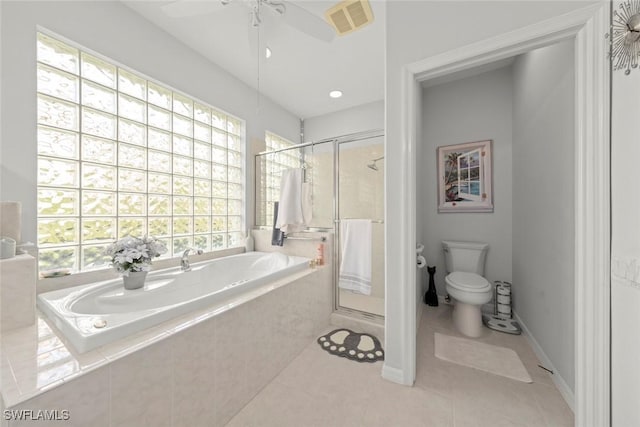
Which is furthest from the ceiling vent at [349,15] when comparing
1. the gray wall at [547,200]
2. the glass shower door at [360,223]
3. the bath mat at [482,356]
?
the bath mat at [482,356]

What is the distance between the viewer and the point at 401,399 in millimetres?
1339

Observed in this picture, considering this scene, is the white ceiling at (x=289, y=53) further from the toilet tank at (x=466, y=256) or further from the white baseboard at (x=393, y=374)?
the white baseboard at (x=393, y=374)

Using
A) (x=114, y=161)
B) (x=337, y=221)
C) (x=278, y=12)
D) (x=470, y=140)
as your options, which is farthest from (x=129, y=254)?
(x=470, y=140)

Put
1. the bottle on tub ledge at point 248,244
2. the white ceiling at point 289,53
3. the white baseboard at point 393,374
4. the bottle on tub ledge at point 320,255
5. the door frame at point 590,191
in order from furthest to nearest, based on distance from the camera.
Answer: the bottle on tub ledge at point 248,244, the bottle on tub ledge at point 320,255, the white ceiling at point 289,53, the white baseboard at point 393,374, the door frame at point 590,191

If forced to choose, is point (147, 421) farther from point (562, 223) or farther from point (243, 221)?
point (562, 223)

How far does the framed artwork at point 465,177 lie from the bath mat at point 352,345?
1787 mm

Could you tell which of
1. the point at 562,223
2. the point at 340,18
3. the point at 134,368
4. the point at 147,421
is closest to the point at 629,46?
the point at 562,223

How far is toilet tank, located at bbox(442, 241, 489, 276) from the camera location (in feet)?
7.91

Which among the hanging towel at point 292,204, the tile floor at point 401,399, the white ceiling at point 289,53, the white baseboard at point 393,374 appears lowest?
the tile floor at point 401,399

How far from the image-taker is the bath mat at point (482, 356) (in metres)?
1.56

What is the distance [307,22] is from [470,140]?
2.20 meters

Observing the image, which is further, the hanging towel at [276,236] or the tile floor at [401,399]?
the hanging towel at [276,236]

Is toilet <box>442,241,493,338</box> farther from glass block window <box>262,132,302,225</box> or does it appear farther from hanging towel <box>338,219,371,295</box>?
glass block window <box>262,132,302,225</box>

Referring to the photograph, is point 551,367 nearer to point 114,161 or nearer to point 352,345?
point 352,345
